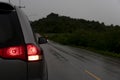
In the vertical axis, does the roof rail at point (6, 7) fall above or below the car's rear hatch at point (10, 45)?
above

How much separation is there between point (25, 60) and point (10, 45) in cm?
28

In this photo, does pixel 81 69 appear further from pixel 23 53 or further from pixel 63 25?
pixel 63 25

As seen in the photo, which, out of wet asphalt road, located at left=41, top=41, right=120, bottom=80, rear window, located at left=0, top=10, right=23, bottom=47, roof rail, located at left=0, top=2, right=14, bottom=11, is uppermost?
roof rail, located at left=0, top=2, right=14, bottom=11

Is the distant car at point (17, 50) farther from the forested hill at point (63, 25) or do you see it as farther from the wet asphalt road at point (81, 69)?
A: the forested hill at point (63, 25)

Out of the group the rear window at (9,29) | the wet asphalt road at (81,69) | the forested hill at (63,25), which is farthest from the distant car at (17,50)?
the forested hill at (63,25)

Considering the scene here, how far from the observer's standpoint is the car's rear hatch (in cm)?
502

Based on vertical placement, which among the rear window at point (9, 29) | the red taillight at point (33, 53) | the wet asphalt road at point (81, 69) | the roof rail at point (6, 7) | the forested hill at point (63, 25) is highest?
the roof rail at point (6, 7)

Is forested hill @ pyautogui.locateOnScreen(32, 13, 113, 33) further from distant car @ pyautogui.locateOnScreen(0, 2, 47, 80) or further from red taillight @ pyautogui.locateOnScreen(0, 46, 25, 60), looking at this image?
red taillight @ pyautogui.locateOnScreen(0, 46, 25, 60)

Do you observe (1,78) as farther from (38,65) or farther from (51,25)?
(51,25)

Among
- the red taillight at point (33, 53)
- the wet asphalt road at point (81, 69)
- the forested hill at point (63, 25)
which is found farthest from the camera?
the forested hill at point (63, 25)

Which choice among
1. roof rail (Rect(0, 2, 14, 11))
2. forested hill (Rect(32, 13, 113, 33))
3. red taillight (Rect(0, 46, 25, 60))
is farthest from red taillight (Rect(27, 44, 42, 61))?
forested hill (Rect(32, 13, 113, 33))

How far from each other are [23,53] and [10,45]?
0.69 ft

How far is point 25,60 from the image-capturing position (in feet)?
17.0

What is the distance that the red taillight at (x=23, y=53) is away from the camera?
5079 millimetres
